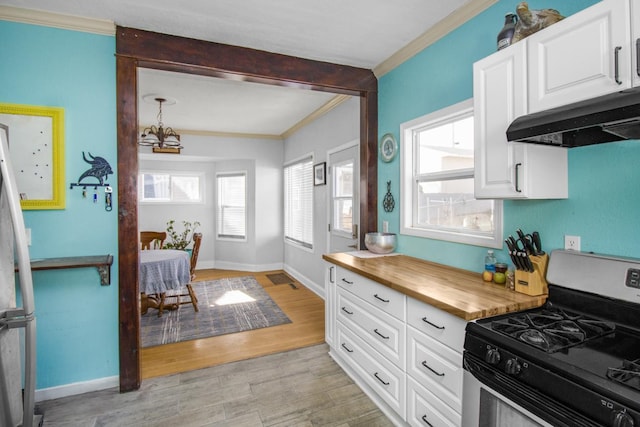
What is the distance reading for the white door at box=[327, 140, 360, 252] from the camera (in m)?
3.89

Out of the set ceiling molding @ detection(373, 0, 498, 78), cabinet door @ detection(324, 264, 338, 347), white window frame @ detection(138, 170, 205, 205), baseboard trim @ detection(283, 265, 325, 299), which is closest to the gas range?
cabinet door @ detection(324, 264, 338, 347)

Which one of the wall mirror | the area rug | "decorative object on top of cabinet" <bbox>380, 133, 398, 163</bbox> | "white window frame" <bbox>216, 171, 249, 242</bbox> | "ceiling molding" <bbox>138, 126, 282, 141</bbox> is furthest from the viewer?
"white window frame" <bbox>216, 171, 249, 242</bbox>

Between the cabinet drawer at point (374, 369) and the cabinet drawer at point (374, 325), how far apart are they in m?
0.06

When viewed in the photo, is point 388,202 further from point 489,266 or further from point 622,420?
point 622,420

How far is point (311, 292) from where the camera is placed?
16.4 feet

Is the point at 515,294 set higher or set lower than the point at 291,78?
lower

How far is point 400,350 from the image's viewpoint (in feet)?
6.38

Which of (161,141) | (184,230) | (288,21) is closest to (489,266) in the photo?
(288,21)

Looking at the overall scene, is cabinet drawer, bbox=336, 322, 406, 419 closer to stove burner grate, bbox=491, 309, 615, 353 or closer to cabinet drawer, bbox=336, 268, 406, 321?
cabinet drawer, bbox=336, 268, 406, 321

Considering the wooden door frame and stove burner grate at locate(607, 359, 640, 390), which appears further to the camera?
the wooden door frame

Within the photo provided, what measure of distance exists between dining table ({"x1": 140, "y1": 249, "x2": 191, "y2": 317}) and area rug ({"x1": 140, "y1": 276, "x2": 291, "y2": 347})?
0.27 metres

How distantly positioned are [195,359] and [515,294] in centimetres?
259

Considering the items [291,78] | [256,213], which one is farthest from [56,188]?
[256,213]

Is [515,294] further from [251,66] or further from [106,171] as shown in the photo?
[106,171]
